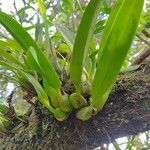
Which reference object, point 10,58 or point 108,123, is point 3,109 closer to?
point 10,58

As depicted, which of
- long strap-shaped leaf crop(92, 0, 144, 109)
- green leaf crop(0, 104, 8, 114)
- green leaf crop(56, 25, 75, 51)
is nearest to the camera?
long strap-shaped leaf crop(92, 0, 144, 109)

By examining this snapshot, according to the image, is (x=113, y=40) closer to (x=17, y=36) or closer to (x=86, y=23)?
(x=86, y=23)

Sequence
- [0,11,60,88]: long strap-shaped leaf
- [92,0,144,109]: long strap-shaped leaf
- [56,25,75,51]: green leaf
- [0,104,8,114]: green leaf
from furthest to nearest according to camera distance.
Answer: [0,104,8,114]: green leaf, [56,25,75,51]: green leaf, [0,11,60,88]: long strap-shaped leaf, [92,0,144,109]: long strap-shaped leaf

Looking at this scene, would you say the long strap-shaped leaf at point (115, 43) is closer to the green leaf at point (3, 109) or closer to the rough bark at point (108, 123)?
the rough bark at point (108, 123)

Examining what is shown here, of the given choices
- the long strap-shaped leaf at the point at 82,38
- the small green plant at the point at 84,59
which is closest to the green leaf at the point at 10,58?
the small green plant at the point at 84,59

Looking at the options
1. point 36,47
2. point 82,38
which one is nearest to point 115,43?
point 82,38

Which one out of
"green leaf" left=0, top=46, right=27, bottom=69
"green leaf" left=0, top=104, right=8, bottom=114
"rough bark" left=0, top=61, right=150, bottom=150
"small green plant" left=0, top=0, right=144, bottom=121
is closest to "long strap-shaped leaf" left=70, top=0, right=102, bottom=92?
"small green plant" left=0, top=0, right=144, bottom=121

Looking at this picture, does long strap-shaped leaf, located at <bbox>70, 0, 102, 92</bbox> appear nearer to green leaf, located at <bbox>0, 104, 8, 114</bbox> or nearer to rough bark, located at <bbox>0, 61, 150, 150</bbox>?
rough bark, located at <bbox>0, 61, 150, 150</bbox>
